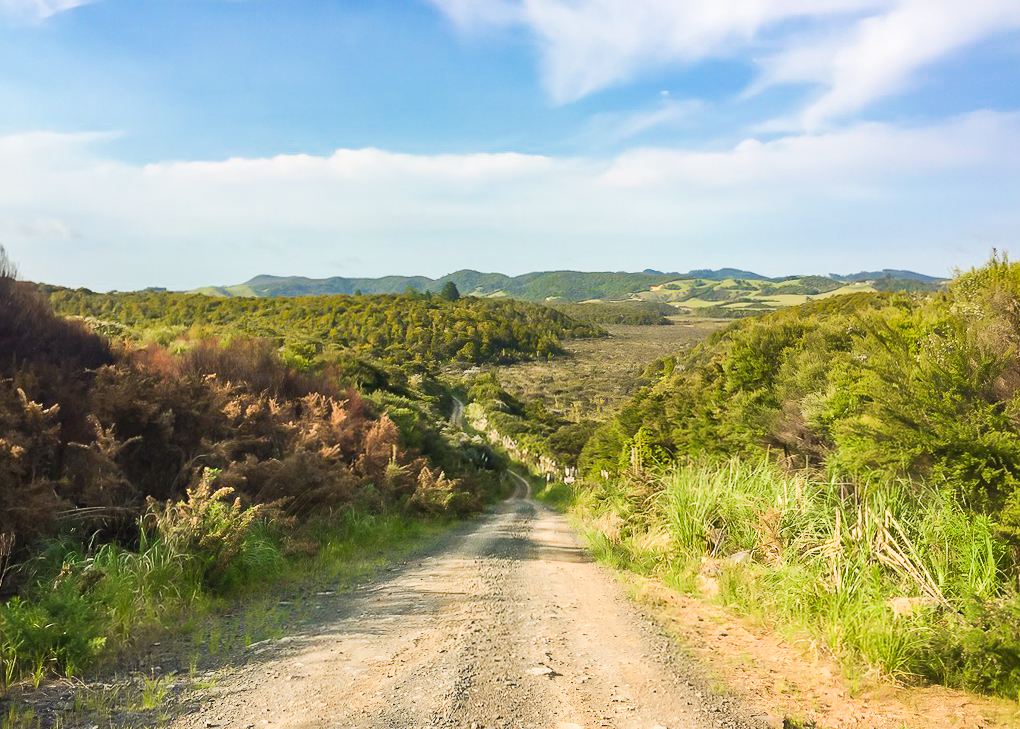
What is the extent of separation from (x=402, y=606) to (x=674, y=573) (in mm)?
3850

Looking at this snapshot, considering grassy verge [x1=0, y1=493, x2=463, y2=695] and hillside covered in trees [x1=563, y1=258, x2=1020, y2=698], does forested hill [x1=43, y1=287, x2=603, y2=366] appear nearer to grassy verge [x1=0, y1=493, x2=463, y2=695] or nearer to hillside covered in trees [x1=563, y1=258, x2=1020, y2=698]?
grassy verge [x1=0, y1=493, x2=463, y2=695]

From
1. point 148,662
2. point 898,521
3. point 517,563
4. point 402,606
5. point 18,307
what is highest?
point 18,307

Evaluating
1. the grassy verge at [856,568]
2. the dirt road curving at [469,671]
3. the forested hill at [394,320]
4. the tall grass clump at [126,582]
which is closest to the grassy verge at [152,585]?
the tall grass clump at [126,582]

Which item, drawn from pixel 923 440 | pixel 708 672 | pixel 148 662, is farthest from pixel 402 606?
pixel 923 440

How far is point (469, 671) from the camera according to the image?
187 inches

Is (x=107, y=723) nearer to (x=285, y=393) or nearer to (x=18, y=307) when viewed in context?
(x=18, y=307)

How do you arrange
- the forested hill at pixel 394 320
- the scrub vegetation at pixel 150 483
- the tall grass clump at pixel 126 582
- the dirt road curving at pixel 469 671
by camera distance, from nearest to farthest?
1. the dirt road curving at pixel 469 671
2. the tall grass clump at pixel 126 582
3. the scrub vegetation at pixel 150 483
4. the forested hill at pixel 394 320

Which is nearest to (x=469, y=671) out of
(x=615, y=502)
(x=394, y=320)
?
(x=615, y=502)

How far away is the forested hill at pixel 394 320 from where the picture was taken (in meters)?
68.1

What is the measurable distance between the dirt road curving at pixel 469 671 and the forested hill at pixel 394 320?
59.5m

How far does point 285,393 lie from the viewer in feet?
50.9

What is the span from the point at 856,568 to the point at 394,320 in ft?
296

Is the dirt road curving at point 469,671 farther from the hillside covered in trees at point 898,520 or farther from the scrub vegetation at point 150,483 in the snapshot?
the hillside covered in trees at point 898,520

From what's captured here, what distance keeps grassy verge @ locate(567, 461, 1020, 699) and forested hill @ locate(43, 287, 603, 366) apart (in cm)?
5826
